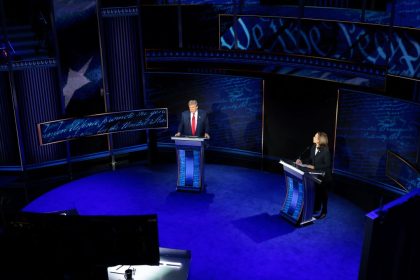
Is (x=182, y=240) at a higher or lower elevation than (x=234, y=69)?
lower

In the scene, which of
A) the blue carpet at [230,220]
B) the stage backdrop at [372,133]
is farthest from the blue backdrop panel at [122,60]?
the stage backdrop at [372,133]

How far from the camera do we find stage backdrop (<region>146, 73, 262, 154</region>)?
9.65 metres

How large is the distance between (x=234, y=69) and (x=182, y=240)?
3.68 meters

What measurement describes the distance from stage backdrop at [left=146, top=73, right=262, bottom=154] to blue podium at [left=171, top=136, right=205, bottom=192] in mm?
1806

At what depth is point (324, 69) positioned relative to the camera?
7871mm

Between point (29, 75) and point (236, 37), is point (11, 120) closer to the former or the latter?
→ point (29, 75)

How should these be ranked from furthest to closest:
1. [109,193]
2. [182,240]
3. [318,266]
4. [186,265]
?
[109,193] < [182,240] < [318,266] < [186,265]

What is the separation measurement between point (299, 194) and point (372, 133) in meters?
1.79


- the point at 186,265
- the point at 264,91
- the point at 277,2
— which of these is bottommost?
the point at 186,265

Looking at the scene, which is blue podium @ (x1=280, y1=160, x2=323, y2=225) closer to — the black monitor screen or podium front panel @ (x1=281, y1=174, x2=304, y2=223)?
podium front panel @ (x1=281, y1=174, x2=304, y2=223)

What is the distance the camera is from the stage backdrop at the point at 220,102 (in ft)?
31.7

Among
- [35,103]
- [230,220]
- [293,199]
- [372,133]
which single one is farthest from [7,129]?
[372,133]

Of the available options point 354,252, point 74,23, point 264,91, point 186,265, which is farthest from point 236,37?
point 186,265

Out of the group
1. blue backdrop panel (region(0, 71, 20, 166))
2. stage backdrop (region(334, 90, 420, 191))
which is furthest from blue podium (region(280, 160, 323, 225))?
blue backdrop panel (region(0, 71, 20, 166))
